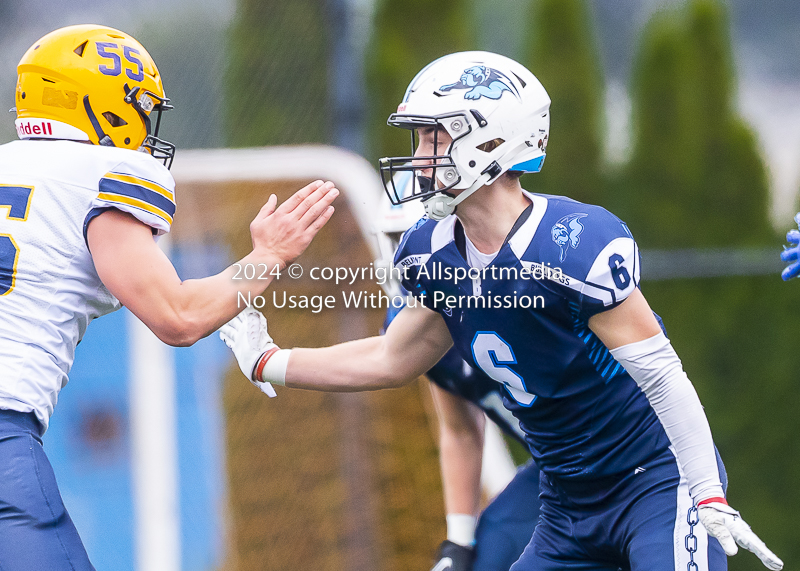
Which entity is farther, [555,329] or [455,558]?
[455,558]

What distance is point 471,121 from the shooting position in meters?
2.32

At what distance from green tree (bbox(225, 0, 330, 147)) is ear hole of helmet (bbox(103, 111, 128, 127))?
12.2 feet

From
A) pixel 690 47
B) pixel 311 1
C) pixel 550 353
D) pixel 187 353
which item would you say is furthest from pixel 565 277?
pixel 690 47

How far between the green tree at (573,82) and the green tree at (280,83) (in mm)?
4872

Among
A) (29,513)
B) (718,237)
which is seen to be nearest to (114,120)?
(29,513)

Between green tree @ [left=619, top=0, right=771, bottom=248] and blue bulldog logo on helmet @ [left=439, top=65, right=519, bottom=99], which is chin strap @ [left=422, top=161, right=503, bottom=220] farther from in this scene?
green tree @ [left=619, top=0, right=771, bottom=248]

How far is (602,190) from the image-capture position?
34.8ft

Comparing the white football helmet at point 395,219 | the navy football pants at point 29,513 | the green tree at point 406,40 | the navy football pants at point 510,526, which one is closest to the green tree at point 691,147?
the green tree at point 406,40

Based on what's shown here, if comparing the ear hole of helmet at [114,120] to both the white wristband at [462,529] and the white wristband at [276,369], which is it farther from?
the white wristband at [462,529]

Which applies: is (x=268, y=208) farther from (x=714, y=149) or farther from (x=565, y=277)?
(x=714, y=149)

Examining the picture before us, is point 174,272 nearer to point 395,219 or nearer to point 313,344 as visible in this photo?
point 395,219

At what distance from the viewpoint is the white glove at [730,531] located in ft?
6.48

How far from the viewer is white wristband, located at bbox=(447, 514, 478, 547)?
314 centimetres

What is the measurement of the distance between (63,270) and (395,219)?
4.76ft
